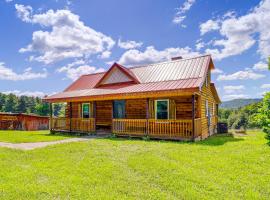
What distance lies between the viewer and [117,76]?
18.0 meters

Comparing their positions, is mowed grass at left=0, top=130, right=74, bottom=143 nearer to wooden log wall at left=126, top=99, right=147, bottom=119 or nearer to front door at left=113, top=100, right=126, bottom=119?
front door at left=113, top=100, right=126, bottom=119

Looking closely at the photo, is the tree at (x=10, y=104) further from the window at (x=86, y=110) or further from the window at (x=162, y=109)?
the window at (x=162, y=109)

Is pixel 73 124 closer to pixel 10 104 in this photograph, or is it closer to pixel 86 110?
pixel 86 110

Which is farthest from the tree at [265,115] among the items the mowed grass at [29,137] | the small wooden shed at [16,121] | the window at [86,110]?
the small wooden shed at [16,121]

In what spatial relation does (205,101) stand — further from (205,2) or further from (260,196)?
(260,196)

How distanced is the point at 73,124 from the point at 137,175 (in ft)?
39.8

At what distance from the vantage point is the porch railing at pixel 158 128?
40.5ft

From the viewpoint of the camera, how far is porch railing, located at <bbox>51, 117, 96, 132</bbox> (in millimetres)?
16250

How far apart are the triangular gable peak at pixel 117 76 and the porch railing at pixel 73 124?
3616 mm

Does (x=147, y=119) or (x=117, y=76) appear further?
(x=117, y=76)

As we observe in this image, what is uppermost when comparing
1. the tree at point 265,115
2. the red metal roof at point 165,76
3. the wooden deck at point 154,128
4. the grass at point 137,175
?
the red metal roof at point 165,76

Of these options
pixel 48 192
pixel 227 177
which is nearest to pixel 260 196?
pixel 227 177

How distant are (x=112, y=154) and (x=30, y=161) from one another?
2.89 metres

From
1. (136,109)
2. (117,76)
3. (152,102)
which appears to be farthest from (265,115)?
(117,76)
